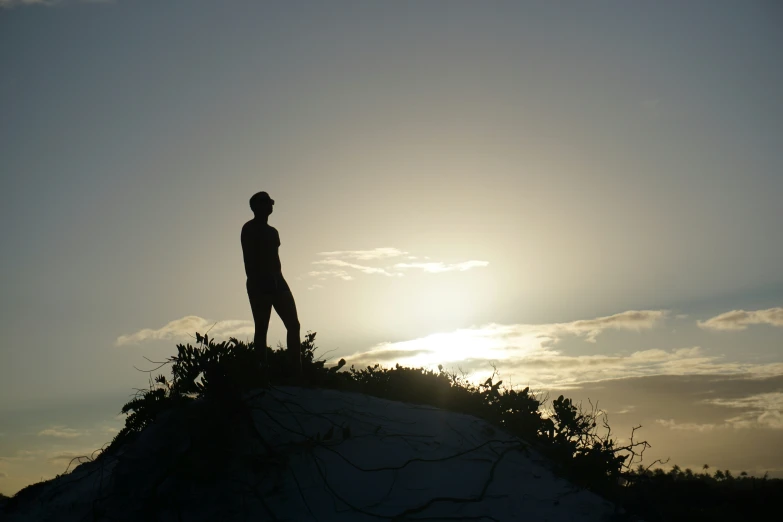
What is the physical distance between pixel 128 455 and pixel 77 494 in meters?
1.92

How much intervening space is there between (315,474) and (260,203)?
4546 millimetres

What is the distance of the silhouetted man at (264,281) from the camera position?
31.6 feet

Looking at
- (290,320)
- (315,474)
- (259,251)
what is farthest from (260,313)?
(315,474)

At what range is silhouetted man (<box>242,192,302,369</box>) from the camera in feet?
31.6

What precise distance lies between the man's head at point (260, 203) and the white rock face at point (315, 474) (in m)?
3.07

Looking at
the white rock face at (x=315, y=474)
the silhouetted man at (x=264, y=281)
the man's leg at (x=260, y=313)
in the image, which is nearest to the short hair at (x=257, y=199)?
the silhouetted man at (x=264, y=281)

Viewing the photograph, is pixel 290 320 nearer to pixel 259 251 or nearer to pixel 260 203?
pixel 259 251

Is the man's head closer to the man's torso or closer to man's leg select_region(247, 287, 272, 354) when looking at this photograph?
the man's torso

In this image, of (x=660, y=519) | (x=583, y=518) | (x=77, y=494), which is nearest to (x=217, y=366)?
(x=77, y=494)

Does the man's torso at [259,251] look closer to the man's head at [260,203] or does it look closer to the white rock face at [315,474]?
the man's head at [260,203]

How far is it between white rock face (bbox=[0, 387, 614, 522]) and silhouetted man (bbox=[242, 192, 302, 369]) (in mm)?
1271

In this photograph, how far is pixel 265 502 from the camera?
7016mm

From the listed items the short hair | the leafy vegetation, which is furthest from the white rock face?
the short hair

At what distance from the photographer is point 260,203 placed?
9.76 metres
